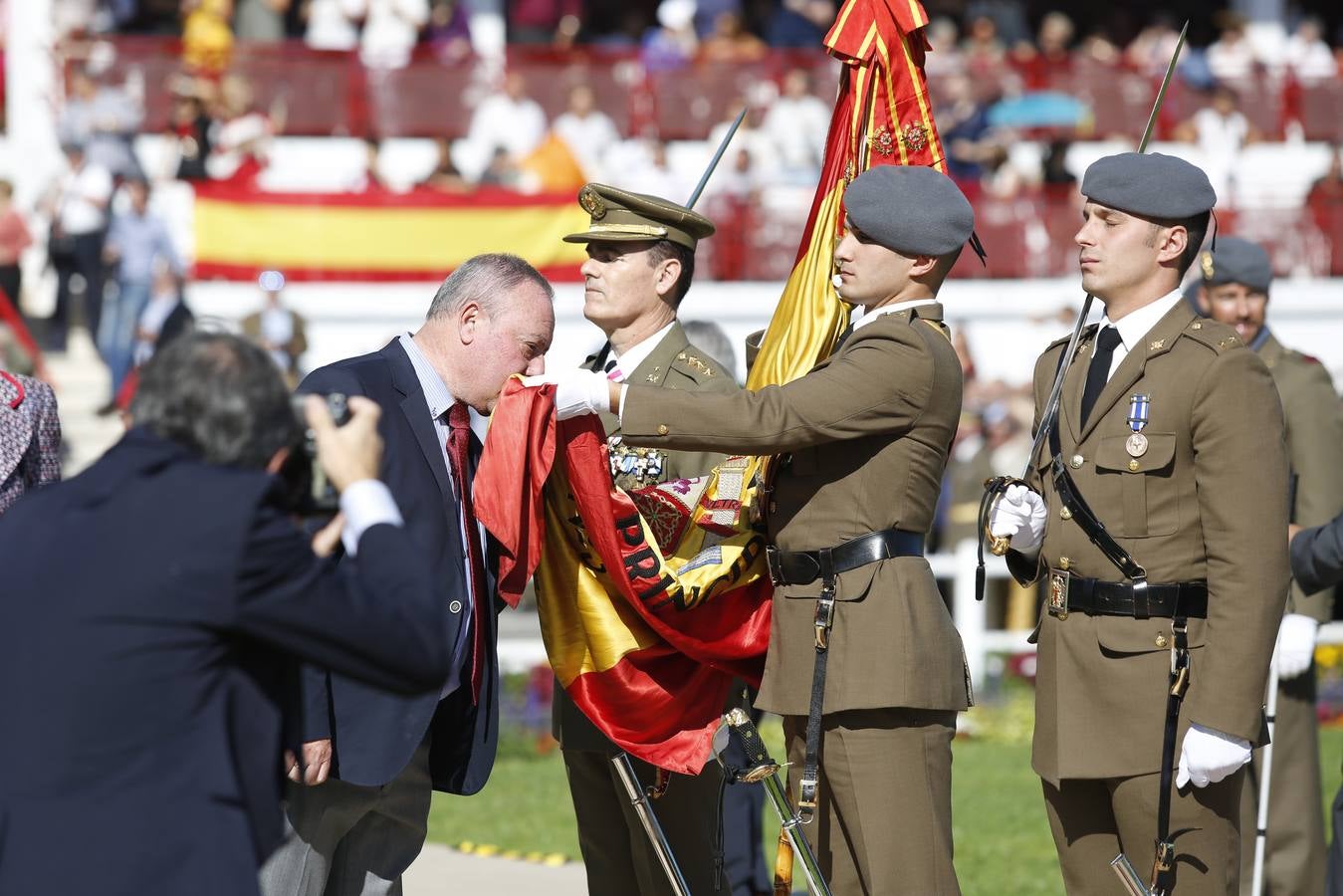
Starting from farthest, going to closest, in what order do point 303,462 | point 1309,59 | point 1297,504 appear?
point 1309,59, point 1297,504, point 303,462

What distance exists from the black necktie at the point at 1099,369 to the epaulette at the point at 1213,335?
21 cm

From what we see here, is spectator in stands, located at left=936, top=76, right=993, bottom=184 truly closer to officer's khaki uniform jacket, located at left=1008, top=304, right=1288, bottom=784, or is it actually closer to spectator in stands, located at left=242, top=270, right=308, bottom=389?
spectator in stands, located at left=242, top=270, right=308, bottom=389

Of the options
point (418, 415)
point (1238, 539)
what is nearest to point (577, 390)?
point (418, 415)

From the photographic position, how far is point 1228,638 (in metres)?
4.25

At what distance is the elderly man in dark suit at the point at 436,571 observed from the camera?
4.37m

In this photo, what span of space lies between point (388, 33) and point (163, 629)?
16984 mm

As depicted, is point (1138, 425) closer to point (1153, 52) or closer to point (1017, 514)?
point (1017, 514)

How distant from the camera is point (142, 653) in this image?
305 cm

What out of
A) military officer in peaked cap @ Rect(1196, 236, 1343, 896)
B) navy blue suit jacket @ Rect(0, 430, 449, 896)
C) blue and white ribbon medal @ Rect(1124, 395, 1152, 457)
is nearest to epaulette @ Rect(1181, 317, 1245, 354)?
blue and white ribbon medal @ Rect(1124, 395, 1152, 457)

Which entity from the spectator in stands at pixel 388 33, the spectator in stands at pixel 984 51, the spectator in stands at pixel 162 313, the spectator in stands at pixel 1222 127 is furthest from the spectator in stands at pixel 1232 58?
the spectator in stands at pixel 162 313

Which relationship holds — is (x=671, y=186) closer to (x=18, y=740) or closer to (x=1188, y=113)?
(x=1188, y=113)

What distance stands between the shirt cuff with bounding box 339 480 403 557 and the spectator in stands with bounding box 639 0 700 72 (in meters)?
16.1

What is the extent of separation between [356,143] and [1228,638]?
1573 centimetres

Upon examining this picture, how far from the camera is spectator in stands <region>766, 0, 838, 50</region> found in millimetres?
20234
